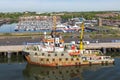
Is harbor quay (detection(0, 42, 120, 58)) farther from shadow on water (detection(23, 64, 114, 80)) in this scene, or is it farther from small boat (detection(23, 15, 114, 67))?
shadow on water (detection(23, 64, 114, 80))

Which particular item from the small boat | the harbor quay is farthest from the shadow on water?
the harbor quay

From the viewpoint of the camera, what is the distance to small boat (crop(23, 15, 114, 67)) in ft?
224

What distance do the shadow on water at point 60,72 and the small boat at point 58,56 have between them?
5.13ft

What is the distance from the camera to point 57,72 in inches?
2502

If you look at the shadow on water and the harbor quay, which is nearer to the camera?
the shadow on water

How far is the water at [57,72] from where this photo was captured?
58.8 m

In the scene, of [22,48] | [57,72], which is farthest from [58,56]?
[22,48]

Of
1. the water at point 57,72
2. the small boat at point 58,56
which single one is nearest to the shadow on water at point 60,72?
the water at point 57,72

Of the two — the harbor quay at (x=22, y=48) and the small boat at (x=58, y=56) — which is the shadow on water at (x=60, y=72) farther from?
the harbor quay at (x=22, y=48)

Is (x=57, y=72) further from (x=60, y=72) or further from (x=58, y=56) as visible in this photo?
(x=58, y=56)

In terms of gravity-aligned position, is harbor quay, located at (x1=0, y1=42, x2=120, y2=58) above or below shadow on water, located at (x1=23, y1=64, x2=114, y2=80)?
above

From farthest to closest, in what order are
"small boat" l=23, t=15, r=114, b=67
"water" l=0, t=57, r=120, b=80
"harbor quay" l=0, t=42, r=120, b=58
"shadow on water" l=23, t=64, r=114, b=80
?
"harbor quay" l=0, t=42, r=120, b=58
"small boat" l=23, t=15, r=114, b=67
"shadow on water" l=23, t=64, r=114, b=80
"water" l=0, t=57, r=120, b=80

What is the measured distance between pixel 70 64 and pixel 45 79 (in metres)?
12.1

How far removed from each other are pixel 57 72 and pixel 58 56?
586 centimetres
